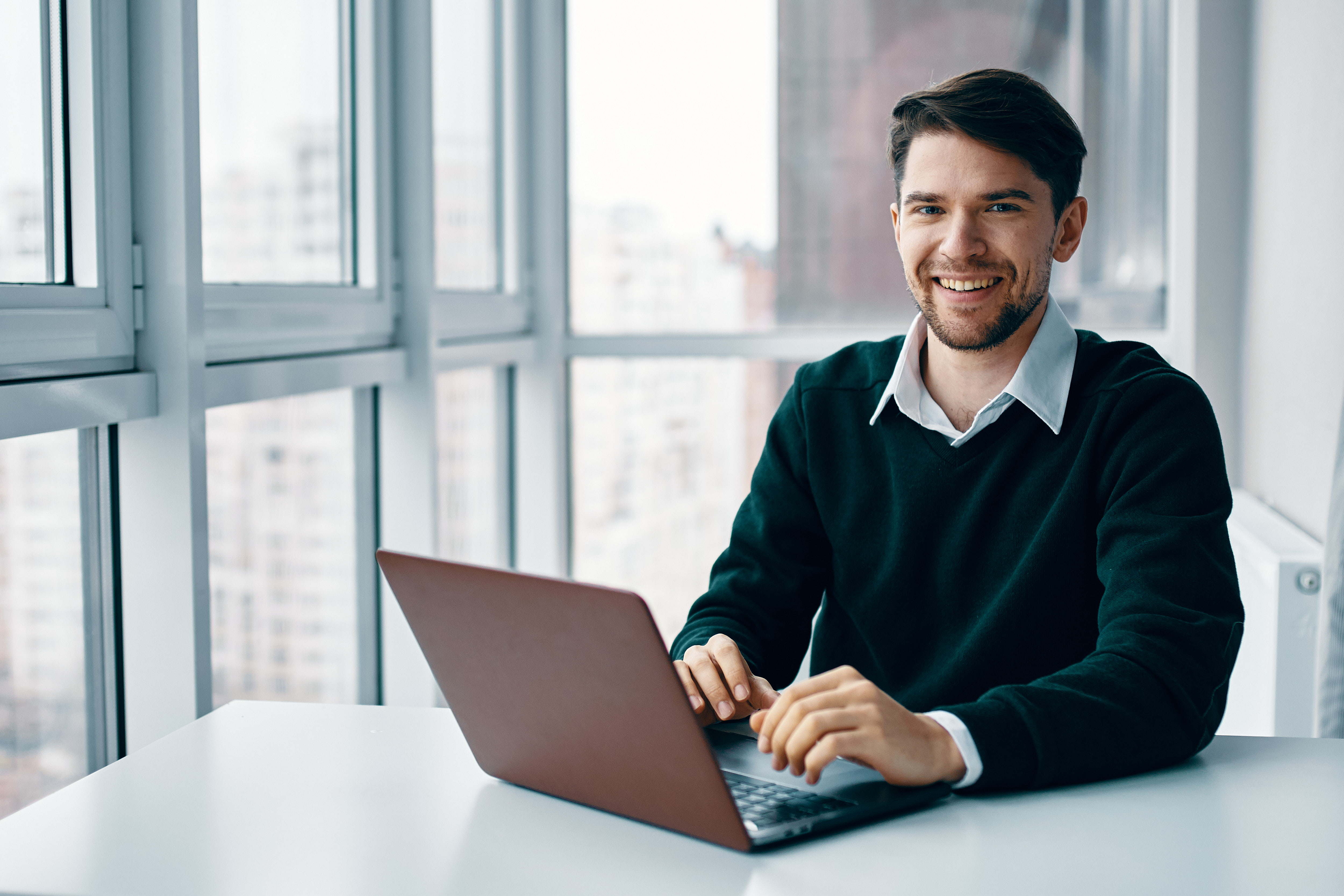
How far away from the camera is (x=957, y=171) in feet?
4.37

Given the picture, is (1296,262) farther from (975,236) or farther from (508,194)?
(508,194)

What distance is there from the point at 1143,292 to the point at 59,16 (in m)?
2.38

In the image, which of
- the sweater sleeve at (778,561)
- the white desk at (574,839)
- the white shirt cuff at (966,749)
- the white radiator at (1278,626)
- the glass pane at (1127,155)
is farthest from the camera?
the glass pane at (1127,155)

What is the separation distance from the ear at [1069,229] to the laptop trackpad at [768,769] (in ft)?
2.39

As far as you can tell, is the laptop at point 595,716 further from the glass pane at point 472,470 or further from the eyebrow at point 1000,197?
the glass pane at point 472,470

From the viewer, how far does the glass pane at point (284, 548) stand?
5.61 feet

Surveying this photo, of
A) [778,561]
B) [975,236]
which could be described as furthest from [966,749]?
[975,236]

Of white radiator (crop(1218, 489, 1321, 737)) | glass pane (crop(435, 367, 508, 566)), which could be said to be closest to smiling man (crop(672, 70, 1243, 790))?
white radiator (crop(1218, 489, 1321, 737))

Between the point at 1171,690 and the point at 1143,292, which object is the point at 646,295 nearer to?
the point at 1143,292

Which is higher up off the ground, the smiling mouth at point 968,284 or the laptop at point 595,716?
the smiling mouth at point 968,284

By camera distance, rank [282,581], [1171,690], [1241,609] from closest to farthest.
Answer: [1171,690]
[1241,609]
[282,581]

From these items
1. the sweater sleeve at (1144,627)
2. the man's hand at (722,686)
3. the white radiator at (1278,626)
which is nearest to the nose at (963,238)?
the sweater sleeve at (1144,627)

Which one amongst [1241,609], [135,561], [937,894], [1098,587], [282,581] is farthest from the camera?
[282,581]

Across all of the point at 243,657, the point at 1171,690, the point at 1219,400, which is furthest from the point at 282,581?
the point at 1219,400
